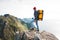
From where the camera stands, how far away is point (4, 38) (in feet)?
411

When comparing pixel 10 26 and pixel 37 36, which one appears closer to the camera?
pixel 37 36

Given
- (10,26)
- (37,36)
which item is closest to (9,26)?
(10,26)

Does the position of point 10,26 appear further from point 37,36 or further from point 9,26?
point 37,36

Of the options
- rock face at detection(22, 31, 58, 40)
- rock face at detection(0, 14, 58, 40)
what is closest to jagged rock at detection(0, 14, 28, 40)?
rock face at detection(0, 14, 58, 40)

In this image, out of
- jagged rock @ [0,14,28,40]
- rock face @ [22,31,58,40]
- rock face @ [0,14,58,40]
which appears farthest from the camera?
jagged rock @ [0,14,28,40]

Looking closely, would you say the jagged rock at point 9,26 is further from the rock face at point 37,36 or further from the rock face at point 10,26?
the rock face at point 37,36

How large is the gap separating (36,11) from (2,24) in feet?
171

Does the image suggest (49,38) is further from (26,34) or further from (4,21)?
(4,21)

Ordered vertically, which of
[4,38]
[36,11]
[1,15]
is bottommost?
[4,38]

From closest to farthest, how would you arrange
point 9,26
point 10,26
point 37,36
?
1. point 37,36
2. point 9,26
3. point 10,26

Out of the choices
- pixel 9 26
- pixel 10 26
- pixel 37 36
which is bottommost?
pixel 10 26

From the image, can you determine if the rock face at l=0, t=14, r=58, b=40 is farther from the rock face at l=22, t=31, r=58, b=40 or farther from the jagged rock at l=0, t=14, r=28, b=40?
the rock face at l=22, t=31, r=58, b=40

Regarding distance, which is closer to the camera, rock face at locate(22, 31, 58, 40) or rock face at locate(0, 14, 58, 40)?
rock face at locate(22, 31, 58, 40)

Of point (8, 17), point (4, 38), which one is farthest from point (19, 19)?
point (4, 38)
